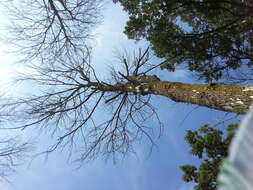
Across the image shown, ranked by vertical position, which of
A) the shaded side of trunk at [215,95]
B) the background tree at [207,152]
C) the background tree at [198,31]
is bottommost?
the background tree at [207,152]

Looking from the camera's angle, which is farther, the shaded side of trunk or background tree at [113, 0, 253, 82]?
background tree at [113, 0, 253, 82]

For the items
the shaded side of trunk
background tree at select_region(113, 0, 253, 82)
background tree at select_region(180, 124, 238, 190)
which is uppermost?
background tree at select_region(113, 0, 253, 82)

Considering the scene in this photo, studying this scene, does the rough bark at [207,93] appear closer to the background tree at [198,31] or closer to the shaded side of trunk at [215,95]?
the shaded side of trunk at [215,95]

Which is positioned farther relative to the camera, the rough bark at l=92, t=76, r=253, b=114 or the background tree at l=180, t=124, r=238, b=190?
the background tree at l=180, t=124, r=238, b=190

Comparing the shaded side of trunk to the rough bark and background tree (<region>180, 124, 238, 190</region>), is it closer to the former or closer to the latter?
the rough bark

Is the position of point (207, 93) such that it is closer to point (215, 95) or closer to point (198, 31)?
point (215, 95)

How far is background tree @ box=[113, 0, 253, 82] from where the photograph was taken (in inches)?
229

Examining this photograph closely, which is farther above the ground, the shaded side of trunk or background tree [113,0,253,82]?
background tree [113,0,253,82]

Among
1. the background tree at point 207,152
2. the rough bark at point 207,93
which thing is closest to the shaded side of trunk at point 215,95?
the rough bark at point 207,93

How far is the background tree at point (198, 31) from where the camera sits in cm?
582

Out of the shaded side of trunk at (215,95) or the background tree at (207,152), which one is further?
the background tree at (207,152)

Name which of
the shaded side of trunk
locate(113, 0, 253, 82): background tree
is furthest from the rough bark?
locate(113, 0, 253, 82): background tree

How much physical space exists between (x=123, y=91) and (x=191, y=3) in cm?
310

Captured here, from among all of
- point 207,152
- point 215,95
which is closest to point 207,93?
point 215,95
